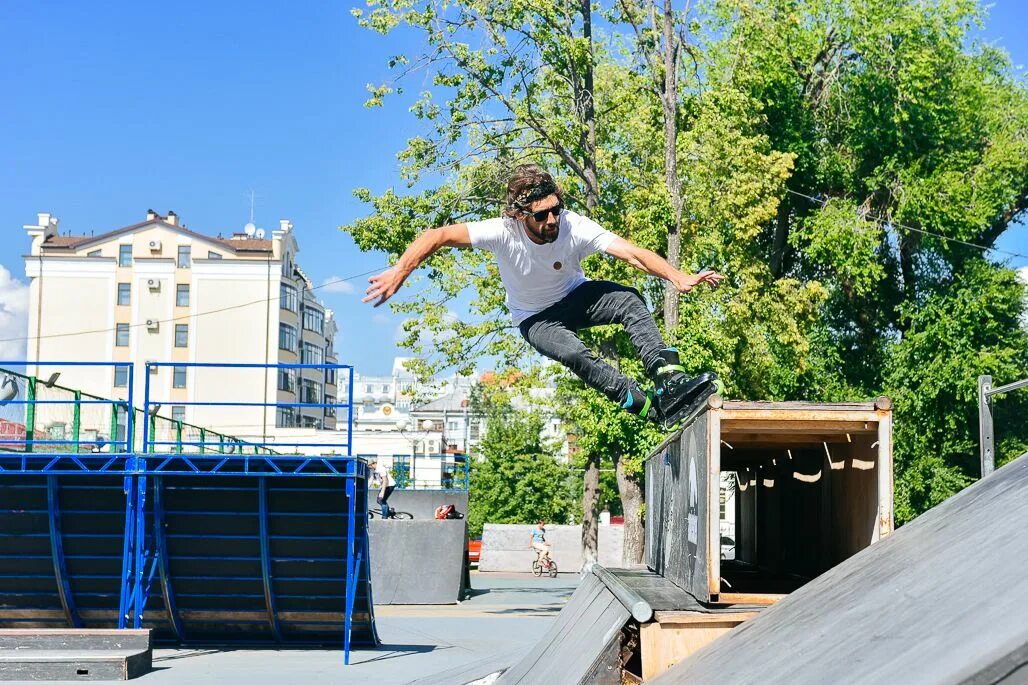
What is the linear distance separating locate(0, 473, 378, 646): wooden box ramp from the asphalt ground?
27.2 inches

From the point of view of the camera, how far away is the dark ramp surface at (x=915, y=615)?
270cm

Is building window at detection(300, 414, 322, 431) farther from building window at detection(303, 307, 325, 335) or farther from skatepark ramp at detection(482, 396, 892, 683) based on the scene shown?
skatepark ramp at detection(482, 396, 892, 683)

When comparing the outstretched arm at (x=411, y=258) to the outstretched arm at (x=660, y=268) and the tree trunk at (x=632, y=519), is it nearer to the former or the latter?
the outstretched arm at (x=660, y=268)

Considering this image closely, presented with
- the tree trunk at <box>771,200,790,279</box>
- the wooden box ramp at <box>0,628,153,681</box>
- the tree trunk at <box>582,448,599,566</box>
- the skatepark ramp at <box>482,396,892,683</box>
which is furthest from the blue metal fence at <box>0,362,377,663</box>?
the tree trunk at <box>771,200,790,279</box>

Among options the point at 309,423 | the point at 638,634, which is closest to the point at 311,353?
the point at 309,423

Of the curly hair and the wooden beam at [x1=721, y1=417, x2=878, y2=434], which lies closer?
the wooden beam at [x1=721, y1=417, x2=878, y2=434]

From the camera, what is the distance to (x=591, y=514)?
2739 centimetres

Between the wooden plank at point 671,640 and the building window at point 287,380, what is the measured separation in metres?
71.2

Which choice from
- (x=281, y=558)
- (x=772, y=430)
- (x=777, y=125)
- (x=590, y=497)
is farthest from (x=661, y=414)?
(x=777, y=125)

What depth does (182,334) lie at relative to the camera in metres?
75.1

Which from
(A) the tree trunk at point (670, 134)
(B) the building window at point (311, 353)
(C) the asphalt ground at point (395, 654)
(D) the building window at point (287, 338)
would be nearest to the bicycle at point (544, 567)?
(C) the asphalt ground at point (395, 654)

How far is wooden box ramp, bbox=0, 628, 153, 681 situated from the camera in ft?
39.1

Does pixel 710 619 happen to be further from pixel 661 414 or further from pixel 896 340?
pixel 896 340

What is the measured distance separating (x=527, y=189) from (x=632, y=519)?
14.4 m
